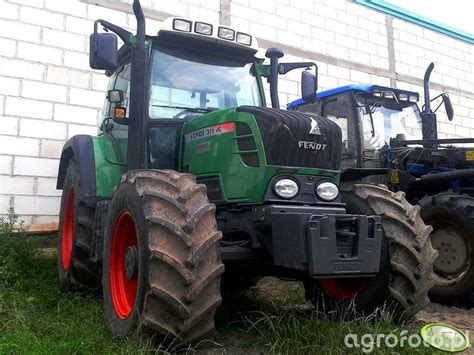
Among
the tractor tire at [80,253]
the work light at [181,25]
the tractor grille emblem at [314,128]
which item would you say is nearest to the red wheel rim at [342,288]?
the tractor grille emblem at [314,128]

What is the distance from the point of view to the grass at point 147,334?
3025mm

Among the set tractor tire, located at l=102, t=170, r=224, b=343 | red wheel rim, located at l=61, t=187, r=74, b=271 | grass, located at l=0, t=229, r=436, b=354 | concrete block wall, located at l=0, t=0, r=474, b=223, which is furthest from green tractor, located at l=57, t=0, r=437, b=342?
→ concrete block wall, located at l=0, t=0, r=474, b=223

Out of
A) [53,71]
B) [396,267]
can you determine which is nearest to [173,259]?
[396,267]

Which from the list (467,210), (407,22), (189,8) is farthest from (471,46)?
(467,210)

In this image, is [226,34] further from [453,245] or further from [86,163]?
[453,245]

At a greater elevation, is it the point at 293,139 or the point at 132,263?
the point at 293,139

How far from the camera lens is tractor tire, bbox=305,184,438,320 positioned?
141 inches

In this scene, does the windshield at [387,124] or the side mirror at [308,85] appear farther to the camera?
the windshield at [387,124]

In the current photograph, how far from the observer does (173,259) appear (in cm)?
286

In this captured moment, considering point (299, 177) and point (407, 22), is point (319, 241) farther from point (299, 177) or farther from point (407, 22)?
point (407, 22)

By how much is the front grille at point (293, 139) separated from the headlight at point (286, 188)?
13 centimetres

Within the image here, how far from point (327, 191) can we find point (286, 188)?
0.36 m

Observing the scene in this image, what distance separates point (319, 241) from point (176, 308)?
3.06 ft

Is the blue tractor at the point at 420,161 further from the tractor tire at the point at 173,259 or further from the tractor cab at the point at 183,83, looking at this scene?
the tractor tire at the point at 173,259
